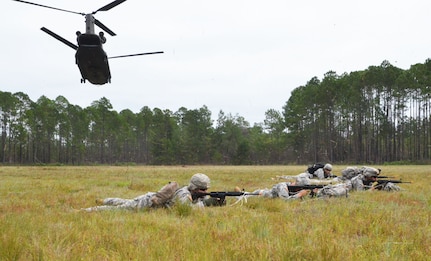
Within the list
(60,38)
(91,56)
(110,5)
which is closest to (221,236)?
(110,5)

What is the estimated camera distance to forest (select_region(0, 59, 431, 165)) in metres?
55.3

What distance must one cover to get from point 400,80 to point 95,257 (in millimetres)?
56768

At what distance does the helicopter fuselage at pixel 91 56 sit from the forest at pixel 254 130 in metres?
49.6

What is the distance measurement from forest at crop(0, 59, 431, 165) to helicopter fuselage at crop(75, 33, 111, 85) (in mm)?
49617

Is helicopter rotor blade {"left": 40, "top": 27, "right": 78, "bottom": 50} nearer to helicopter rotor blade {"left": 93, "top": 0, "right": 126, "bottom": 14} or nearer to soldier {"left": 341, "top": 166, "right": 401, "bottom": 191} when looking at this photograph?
helicopter rotor blade {"left": 93, "top": 0, "right": 126, "bottom": 14}

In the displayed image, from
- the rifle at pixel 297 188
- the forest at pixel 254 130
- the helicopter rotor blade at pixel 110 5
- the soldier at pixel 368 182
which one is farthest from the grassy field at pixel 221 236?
the forest at pixel 254 130

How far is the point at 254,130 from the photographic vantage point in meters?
100

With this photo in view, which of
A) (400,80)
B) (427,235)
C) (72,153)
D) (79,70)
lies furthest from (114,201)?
(72,153)

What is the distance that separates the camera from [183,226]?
5.30 m

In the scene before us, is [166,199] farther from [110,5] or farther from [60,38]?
[110,5]

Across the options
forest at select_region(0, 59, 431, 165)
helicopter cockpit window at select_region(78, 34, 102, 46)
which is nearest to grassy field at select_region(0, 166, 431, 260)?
helicopter cockpit window at select_region(78, 34, 102, 46)

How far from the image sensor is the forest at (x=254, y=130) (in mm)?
55281

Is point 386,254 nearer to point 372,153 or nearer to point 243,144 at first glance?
point 372,153

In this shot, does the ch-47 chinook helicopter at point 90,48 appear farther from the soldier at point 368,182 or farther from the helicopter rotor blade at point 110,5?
the soldier at point 368,182
